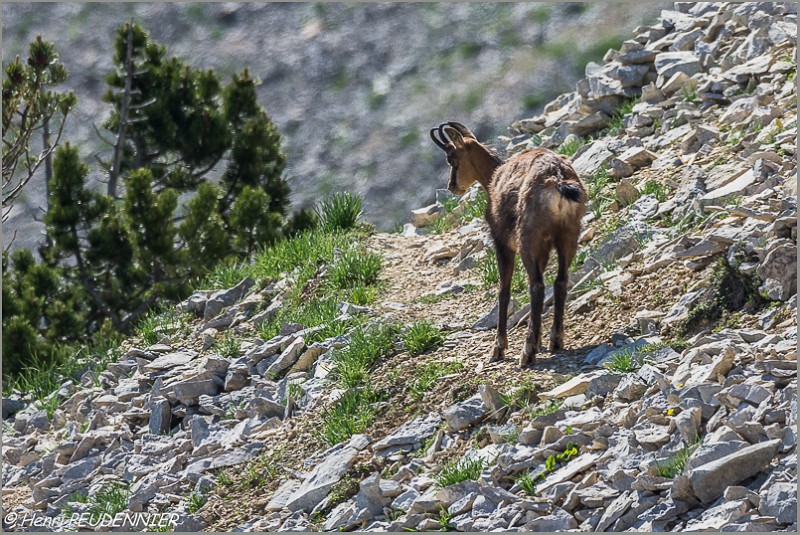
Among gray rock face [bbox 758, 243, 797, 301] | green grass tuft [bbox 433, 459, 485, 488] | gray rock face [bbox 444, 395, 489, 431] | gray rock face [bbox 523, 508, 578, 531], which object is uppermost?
gray rock face [bbox 758, 243, 797, 301]

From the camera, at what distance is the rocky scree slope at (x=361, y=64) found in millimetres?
39781

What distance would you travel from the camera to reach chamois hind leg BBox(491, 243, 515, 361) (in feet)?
32.3

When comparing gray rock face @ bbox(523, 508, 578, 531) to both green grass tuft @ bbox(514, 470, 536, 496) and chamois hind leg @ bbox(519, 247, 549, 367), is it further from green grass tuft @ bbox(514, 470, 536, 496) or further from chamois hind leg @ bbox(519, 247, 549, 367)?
chamois hind leg @ bbox(519, 247, 549, 367)

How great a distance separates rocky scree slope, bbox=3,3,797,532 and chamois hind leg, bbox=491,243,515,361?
7.6 inches

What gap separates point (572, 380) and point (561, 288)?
3.55ft

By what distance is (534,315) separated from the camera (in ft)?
31.2

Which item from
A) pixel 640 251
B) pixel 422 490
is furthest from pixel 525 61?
pixel 422 490

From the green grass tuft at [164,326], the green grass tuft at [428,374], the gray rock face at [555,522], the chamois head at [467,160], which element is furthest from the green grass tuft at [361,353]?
the gray rock face at [555,522]

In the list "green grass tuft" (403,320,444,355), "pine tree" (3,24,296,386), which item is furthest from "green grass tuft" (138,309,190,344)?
"green grass tuft" (403,320,444,355)

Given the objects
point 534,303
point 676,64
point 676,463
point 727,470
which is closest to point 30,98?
point 534,303

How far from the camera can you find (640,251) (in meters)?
10.7

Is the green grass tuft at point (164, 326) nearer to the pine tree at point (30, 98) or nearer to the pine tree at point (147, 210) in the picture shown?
the pine tree at point (147, 210)

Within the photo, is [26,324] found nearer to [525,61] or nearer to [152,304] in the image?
[152,304]

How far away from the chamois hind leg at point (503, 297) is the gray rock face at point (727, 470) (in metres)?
2.93
